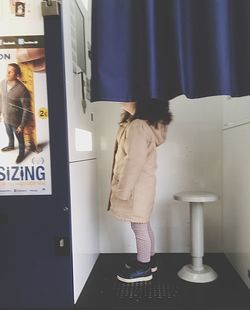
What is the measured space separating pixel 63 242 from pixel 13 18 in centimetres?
107

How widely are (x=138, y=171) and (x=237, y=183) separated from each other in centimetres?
61

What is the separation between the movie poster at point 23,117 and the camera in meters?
1.39

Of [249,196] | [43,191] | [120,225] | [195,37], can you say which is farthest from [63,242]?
[195,37]

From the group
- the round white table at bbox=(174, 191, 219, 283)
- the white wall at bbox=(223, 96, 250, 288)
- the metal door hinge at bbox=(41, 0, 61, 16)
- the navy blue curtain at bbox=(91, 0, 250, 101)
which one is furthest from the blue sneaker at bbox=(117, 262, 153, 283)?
the metal door hinge at bbox=(41, 0, 61, 16)

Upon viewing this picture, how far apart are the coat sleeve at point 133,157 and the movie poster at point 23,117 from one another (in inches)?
17.0

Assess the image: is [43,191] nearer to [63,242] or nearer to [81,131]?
[63,242]

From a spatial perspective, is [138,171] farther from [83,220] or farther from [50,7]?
[50,7]

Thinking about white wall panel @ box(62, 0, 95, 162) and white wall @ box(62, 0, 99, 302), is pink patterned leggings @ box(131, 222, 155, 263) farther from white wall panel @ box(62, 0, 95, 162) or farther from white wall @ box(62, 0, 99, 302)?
white wall panel @ box(62, 0, 95, 162)

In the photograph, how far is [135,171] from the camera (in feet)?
5.41

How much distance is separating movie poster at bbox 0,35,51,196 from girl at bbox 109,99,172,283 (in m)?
0.46

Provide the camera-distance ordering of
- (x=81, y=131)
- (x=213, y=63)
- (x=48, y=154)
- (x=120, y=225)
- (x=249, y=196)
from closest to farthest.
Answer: (x=213, y=63)
(x=48, y=154)
(x=249, y=196)
(x=81, y=131)
(x=120, y=225)

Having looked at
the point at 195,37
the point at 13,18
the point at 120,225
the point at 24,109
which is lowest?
the point at 120,225

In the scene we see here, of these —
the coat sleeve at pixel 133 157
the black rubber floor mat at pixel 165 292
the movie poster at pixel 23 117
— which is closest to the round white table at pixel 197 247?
the black rubber floor mat at pixel 165 292

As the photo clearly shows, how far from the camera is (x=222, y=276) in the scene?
5.81 feet
